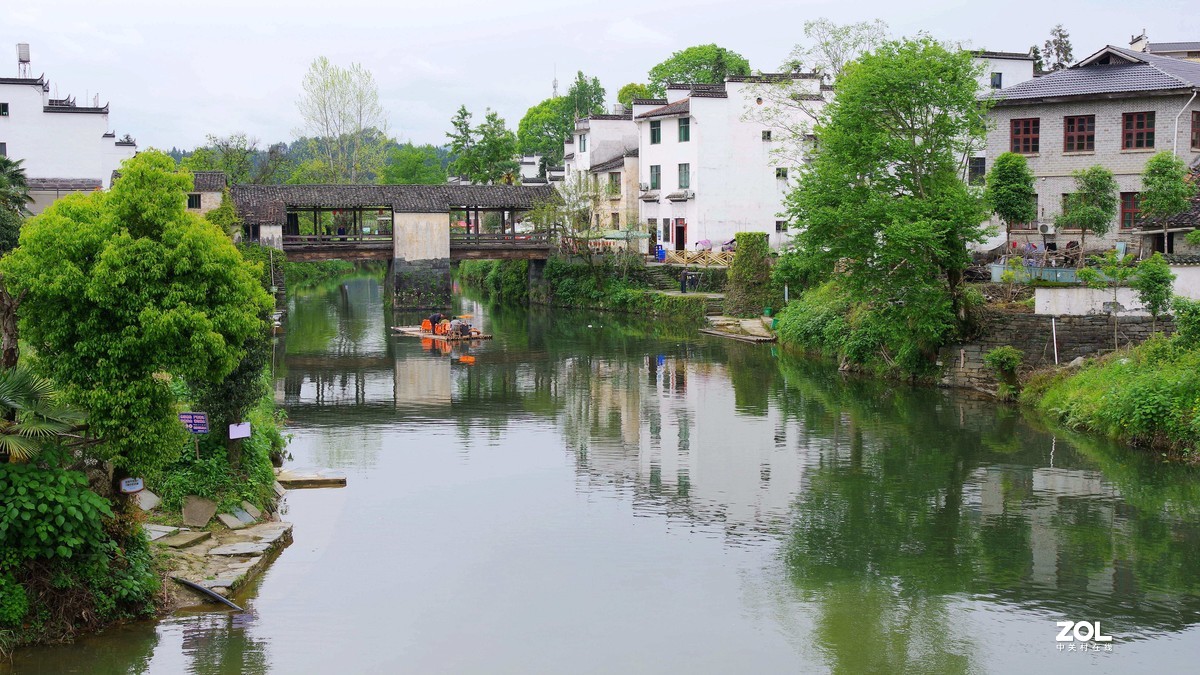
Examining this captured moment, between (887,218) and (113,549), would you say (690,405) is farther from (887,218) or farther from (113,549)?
(113,549)

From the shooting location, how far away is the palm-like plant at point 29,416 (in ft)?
41.4

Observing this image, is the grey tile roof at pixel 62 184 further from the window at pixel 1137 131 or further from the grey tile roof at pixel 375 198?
the window at pixel 1137 131

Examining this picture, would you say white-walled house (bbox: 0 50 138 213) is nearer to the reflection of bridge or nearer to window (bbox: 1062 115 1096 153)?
the reflection of bridge

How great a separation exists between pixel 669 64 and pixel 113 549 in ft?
247

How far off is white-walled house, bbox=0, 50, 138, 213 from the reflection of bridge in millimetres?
10254

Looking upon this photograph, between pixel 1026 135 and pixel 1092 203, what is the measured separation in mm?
4015

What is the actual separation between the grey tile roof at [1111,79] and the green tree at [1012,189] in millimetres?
A: 2055

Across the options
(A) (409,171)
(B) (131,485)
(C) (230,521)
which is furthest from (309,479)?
(A) (409,171)

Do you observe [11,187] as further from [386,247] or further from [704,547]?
[704,547]

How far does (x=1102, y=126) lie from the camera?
35188mm

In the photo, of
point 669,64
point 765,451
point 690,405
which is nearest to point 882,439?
point 765,451

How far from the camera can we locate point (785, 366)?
37.1m

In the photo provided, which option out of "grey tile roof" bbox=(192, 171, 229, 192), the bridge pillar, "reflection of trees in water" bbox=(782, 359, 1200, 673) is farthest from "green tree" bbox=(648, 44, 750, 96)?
"reflection of trees in water" bbox=(782, 359, 1200, 673)

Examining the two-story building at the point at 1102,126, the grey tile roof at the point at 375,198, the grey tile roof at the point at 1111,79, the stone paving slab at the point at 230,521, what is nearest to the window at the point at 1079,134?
the two-story building at the point at 1102,126
